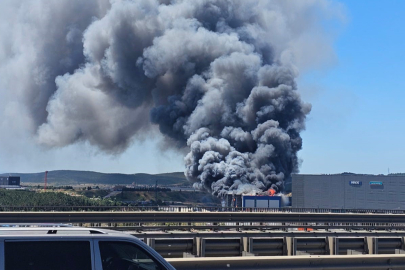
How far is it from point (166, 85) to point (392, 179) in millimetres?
34054

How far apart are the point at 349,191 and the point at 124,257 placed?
7029 cm

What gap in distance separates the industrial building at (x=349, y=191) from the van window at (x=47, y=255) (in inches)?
2641

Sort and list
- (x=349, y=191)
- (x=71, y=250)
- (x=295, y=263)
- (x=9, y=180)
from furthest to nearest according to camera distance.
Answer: (x=9, y=180) < (x=349, y=191) < (x=295, y=263) < (x=71, y=250)

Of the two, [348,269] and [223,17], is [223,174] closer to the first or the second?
[223,17]

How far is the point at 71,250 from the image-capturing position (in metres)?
6.68

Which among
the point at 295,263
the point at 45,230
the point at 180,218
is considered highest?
the point at 180,218

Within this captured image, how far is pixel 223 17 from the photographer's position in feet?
272

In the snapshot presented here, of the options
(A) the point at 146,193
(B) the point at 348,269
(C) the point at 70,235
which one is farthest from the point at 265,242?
(A) the point at 146,193

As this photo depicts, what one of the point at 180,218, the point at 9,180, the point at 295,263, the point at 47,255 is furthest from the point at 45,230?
the point at 9,180

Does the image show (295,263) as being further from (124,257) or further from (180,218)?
(180,218)

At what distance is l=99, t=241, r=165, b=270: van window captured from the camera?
6.89 m

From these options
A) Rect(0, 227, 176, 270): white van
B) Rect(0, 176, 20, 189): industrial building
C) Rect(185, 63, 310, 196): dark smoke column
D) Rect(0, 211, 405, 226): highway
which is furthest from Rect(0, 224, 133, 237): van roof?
Rect(0, 176, 20, 189): industrial building

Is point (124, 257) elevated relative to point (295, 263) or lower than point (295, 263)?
elevated

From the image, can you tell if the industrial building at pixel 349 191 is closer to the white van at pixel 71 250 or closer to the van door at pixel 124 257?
the van door at pixel 124 257
